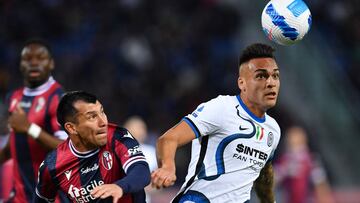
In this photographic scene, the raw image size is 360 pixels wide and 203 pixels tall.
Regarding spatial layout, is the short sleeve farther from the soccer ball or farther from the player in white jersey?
the soccer ball

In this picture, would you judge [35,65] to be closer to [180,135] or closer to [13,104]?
[13,104]

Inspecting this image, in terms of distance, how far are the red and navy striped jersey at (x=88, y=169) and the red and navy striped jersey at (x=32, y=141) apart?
1.26m

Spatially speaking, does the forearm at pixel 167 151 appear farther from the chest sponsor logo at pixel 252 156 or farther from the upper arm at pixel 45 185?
the upper arm at pixel 45 185

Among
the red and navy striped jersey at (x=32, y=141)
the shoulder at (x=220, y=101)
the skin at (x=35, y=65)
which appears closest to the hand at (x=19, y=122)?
the skin at (x=35, y=65)

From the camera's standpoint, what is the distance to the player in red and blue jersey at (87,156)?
5418 mm

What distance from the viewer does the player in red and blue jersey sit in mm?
5418

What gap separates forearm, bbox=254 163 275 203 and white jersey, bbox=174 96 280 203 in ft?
1.40

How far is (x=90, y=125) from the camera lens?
5.44 m

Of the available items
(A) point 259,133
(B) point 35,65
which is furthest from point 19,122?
(A) point 259,133

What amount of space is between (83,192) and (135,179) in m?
0.58

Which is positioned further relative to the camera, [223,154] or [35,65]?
[35,65]

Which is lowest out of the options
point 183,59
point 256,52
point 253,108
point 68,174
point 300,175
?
point 300,175

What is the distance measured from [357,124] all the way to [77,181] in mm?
10846

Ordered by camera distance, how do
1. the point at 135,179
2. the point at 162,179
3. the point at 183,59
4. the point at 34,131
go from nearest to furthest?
the point at 162,179 < the point at 135,179 < the point at 34,131 < the point at 183,59
